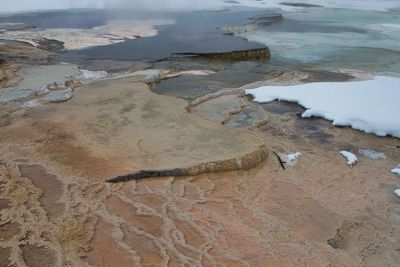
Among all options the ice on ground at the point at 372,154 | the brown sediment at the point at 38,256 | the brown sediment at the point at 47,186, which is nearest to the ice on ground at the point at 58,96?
the brown sediment at the point at 47,186

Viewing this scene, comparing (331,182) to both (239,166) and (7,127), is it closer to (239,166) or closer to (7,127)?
(239,166)

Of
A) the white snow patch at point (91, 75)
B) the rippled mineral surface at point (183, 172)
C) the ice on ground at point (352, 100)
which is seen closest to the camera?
the rippled mineral surface at point (183, 172)

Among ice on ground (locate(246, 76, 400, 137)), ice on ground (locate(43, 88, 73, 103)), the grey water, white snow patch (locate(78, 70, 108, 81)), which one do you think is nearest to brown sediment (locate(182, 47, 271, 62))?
the grey water

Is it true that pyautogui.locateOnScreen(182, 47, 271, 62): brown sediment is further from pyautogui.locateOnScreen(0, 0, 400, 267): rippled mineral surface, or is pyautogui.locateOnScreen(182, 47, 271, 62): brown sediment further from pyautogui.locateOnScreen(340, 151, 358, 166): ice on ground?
pyautogui.locateOnScreen(340, 151, 358, 166): ice on ground

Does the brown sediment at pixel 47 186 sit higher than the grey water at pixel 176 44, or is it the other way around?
the grey water at pixel 176 44

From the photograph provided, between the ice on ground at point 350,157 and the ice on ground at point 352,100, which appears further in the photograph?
the ice on ground at point 352,100

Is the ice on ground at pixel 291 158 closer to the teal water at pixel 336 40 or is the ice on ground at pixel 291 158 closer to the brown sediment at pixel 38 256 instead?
the brown sediment at pixel 38 256

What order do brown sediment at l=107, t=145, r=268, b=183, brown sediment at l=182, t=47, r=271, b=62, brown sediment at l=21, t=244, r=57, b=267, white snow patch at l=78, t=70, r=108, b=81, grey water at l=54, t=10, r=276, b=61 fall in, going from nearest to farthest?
1. brown sediment at l=21, t=244, r=57, b=267
2. brown sediment at l=107, t=145, r=268, b=183
3. white snow patch at l=78, t=70, r=108, b=81
4. brown sediment at l=182, t=47, r=271, b=62
5. grey water at l=54, t=10, r=276, b=61
